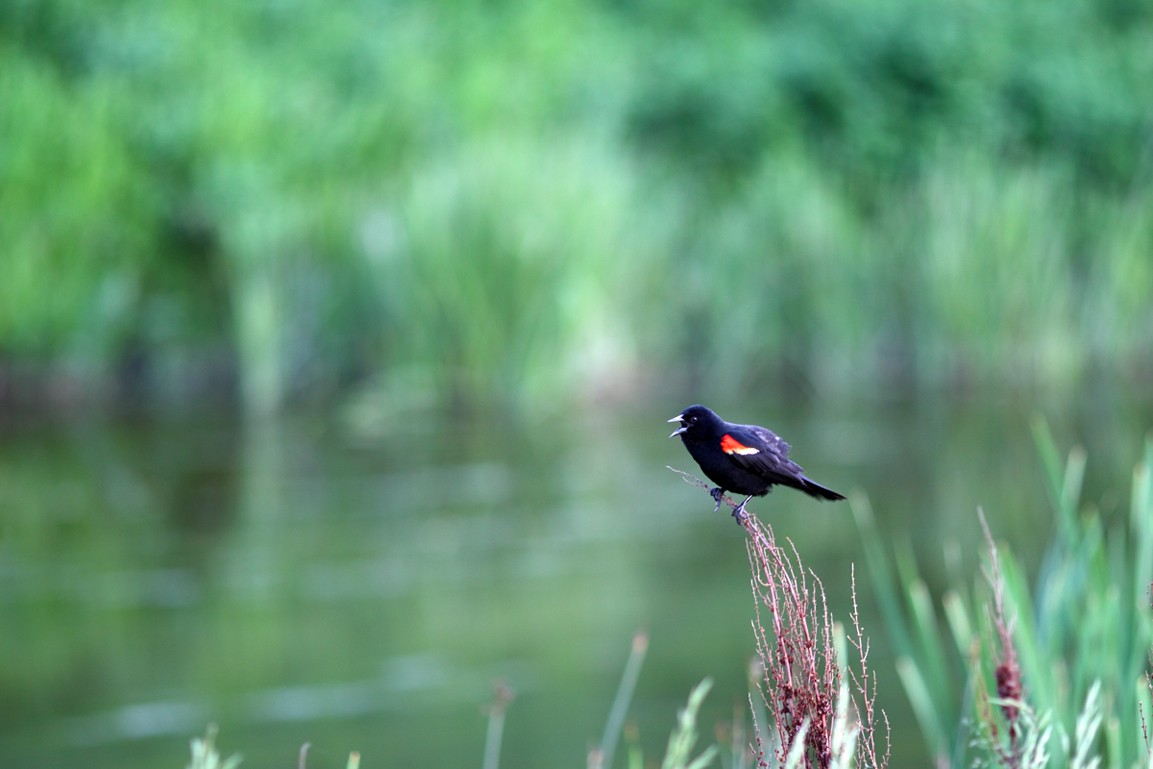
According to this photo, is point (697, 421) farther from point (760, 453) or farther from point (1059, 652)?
point (1059, 652)

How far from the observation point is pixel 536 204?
10914 mm

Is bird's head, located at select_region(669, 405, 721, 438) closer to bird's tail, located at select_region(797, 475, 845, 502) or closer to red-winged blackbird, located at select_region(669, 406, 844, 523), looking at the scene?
red-winged blackbird, located at select_region(669, 406, 844, 523)

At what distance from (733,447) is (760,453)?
0.11 feet

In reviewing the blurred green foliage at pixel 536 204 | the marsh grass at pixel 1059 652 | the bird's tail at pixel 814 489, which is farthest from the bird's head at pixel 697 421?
the blurred green foliage at pixel 536 204

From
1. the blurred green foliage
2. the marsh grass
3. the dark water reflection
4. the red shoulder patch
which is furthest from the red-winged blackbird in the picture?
the blurred green foliage

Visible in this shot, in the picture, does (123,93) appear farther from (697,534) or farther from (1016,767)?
(1016,767)

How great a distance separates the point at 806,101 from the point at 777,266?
3535 millimetres

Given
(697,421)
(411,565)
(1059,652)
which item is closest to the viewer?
(697,421)

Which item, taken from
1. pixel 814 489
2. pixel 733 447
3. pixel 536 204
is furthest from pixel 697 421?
pixel 536 204

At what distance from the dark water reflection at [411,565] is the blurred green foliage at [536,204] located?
0.95 metres

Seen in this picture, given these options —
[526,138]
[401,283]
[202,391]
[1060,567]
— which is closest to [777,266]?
[526,138]

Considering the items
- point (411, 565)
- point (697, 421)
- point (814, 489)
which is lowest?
point (814, 489)

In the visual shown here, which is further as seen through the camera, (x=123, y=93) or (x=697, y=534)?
(x=123, y=93)

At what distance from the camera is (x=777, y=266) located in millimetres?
A: 13070
